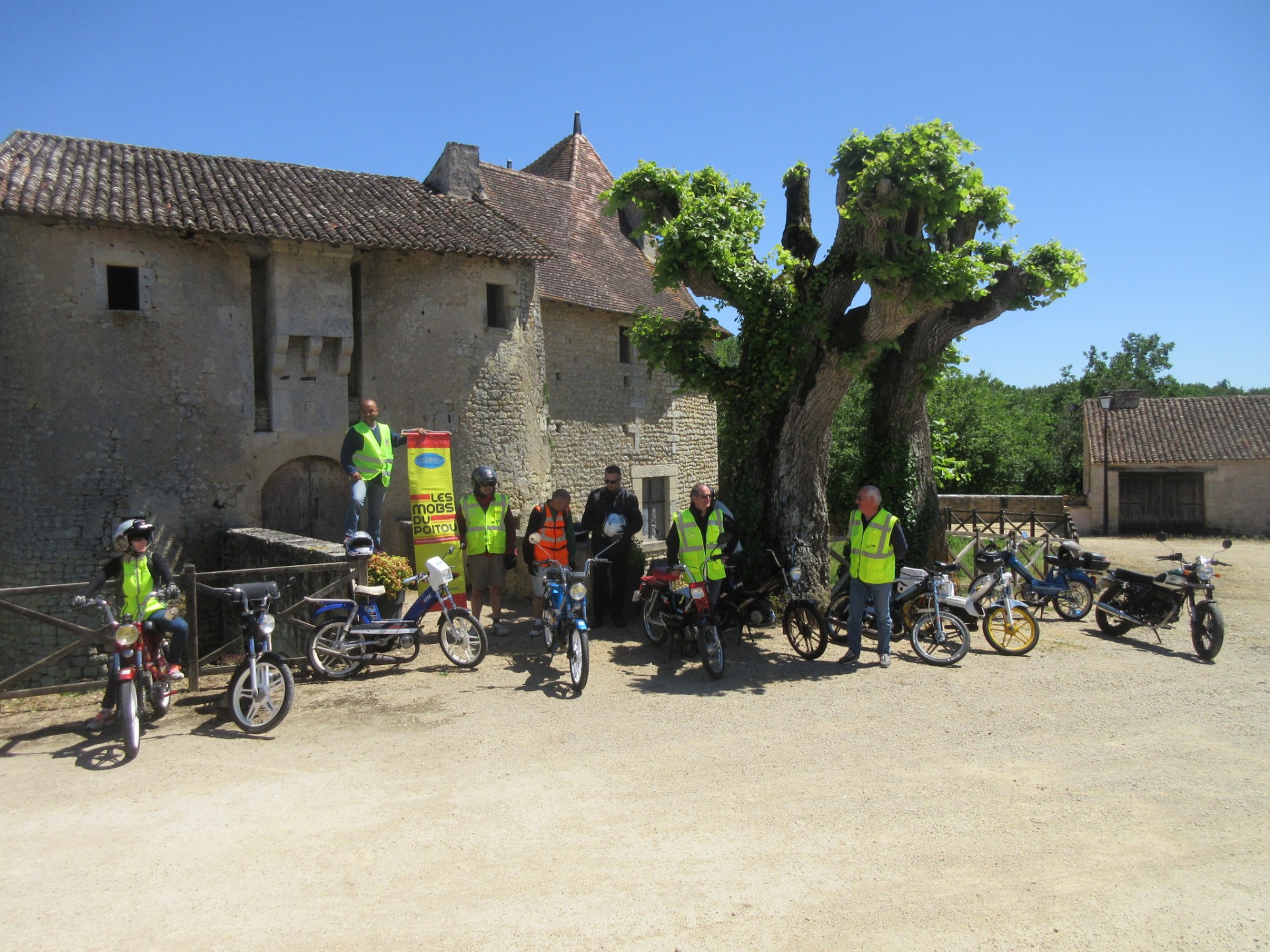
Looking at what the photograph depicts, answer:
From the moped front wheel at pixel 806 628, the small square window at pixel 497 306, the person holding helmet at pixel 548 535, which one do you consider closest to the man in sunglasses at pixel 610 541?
the person holding helmet at pixel 548 535

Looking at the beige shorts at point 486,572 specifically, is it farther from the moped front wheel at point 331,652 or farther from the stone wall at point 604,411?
the stone wall at point 604,411

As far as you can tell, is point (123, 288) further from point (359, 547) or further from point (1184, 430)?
point (1184, 430)

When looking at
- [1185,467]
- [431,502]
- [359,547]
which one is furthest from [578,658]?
[1185,467]

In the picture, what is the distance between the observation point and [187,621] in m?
7.35

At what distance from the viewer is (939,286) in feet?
29.8

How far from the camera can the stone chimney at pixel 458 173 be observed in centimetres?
1641

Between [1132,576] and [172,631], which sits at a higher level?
[172,631]

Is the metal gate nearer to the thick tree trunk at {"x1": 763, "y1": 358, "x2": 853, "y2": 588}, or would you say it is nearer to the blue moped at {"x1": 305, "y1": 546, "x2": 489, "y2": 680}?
the thick tree trunk at {"x1": 763, "y1": 358, "x2": 853, "y2": 588}

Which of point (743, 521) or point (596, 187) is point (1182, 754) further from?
point (596, 187)

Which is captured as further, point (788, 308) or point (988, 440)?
point (988, 440)

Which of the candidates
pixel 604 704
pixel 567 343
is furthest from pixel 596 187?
pixel 604 704

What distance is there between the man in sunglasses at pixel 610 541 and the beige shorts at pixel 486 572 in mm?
1168

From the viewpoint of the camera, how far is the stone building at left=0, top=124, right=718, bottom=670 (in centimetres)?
1208

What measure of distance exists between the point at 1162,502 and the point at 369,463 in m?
28.5
